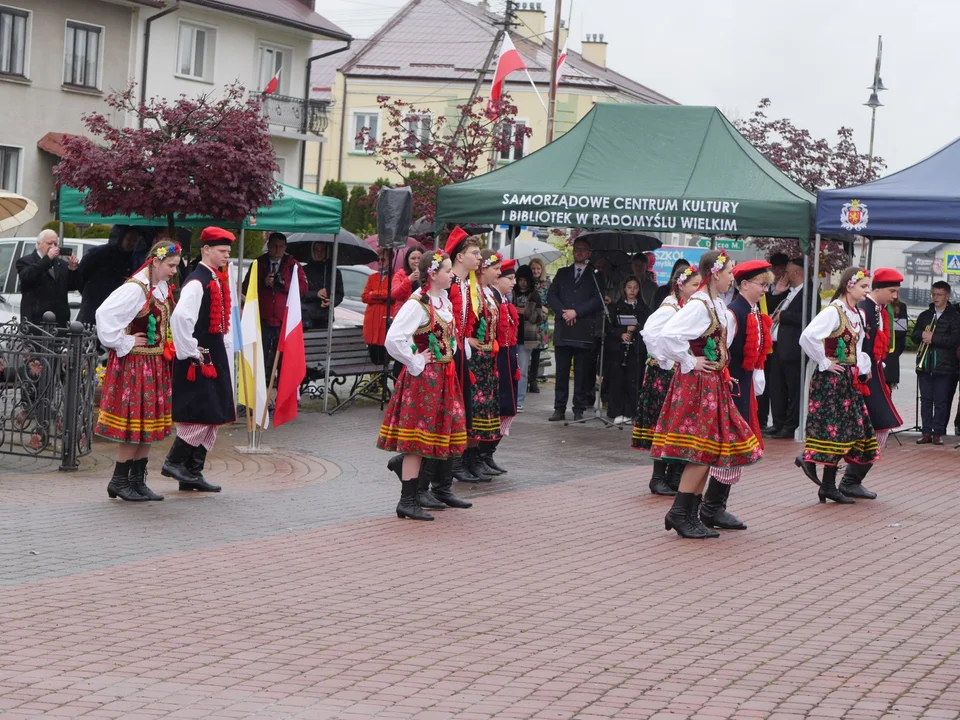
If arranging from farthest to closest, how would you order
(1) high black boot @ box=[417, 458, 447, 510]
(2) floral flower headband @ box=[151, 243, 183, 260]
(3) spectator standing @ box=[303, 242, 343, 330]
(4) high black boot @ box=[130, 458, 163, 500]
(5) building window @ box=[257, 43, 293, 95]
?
(5) building window @ box=[257, 43, 293, 95] < (3) spectator standing @ box=[303, 242, 343, 330] < (4) high black boot @ box=[130, 458, 163, 500] < (1) high black boot @ box=[417, 458, 447, 510] < (2) floral flower headband @ box=[151, 243, 183, 260]

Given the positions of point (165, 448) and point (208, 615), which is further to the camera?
point (165, 448)

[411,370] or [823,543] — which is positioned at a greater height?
[411,370]

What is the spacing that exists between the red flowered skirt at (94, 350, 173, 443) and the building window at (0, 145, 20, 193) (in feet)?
88.0

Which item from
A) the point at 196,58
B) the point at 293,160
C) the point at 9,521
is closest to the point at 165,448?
the point at 9,521

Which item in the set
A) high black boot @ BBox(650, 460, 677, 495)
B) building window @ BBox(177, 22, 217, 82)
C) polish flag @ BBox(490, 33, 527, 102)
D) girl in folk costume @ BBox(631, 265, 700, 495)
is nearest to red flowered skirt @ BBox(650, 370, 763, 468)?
girl in folk costume @ BBox(631, 265, 700, 495)

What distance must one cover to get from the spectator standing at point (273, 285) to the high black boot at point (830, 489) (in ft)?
21.2

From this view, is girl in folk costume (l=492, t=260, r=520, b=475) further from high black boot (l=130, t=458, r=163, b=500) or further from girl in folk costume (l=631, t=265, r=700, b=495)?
high black boot (l=130, t=458, r=163, b=500)

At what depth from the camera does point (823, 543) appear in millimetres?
10180

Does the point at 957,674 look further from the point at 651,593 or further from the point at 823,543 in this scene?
the point at 823,543

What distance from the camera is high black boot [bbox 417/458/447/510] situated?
10.5 metres

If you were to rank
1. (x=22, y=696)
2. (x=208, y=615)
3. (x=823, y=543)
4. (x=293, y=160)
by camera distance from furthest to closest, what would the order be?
(x=293, y=160), (x=823, y=543), (x=208, y=615), (x=22, y=696)

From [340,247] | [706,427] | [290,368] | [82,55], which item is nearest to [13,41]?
[82,55]

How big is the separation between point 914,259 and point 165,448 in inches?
1196

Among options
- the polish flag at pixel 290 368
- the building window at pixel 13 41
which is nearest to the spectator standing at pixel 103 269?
the polish flag at pixel 290 368
